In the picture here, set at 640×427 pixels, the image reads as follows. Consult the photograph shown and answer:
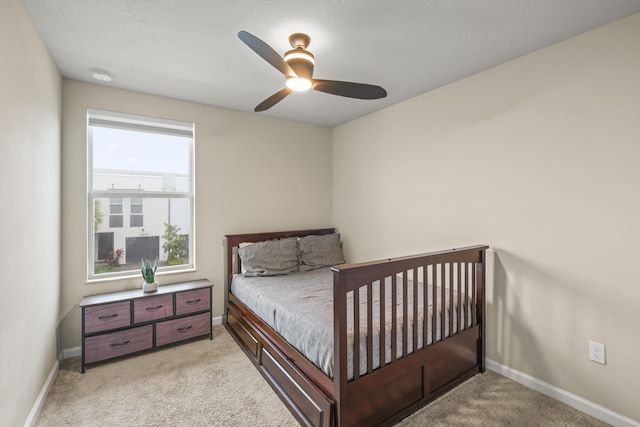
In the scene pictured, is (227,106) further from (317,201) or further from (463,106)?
(463,106)

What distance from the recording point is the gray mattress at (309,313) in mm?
1774

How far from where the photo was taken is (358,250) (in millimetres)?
3875

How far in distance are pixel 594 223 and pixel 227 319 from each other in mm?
3348

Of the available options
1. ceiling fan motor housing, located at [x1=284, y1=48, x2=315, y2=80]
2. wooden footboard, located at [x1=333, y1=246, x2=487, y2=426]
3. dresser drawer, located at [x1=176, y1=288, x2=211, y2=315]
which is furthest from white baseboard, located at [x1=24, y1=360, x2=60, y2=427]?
ceiling fan motor housing, located at [x1=284, y1=48, x2=315, y2=80]

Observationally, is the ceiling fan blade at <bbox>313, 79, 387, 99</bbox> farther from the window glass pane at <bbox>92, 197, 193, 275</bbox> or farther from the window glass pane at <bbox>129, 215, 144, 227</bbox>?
the window glass pane at <bbox>129, 215, 144, 227</bbox>

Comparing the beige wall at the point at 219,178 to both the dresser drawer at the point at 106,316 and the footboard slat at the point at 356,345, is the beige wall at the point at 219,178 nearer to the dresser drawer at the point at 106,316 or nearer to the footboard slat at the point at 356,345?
the dresser drawer at the point at 106,316

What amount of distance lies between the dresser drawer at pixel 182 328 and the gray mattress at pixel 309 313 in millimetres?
418

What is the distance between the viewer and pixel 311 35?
Answer: 6.56 ft

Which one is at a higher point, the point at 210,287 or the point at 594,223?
the point at 594,223

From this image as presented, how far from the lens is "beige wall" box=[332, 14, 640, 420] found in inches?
72.8

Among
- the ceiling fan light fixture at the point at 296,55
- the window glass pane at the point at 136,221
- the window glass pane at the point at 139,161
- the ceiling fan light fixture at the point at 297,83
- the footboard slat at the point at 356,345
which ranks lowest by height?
the footboard slat at the point at 356,345

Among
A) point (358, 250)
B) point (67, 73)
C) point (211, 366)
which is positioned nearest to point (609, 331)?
point (358, 250)

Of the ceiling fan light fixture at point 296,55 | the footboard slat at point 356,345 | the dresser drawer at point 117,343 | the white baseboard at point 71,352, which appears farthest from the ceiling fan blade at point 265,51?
the white baseboard at point 71,352

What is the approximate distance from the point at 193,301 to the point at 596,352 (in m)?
3.21
